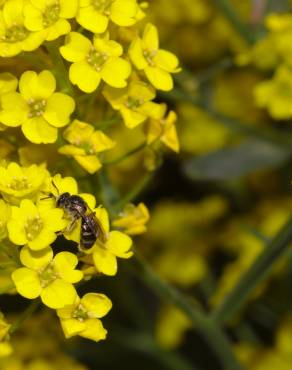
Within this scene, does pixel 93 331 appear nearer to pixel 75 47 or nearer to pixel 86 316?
pixel 86 316

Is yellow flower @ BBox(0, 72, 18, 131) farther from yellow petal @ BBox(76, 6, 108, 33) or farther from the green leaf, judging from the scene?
the green leaf

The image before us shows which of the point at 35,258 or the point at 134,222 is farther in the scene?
the point at 134,222

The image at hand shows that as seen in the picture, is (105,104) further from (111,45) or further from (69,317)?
(69,317)

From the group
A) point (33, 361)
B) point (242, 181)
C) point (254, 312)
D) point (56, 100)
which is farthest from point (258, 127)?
point (56, 100)

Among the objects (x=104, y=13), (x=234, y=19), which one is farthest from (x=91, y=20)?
(x=234, y=19)

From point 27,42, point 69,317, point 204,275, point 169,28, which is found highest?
point 27,42

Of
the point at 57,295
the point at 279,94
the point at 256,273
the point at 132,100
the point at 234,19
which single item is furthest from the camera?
the point at 234,19

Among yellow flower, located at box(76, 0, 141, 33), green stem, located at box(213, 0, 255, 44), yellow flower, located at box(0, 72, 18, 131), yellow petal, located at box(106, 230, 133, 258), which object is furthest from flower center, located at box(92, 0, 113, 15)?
green stem, located at box(213, 0, 255, 44)
